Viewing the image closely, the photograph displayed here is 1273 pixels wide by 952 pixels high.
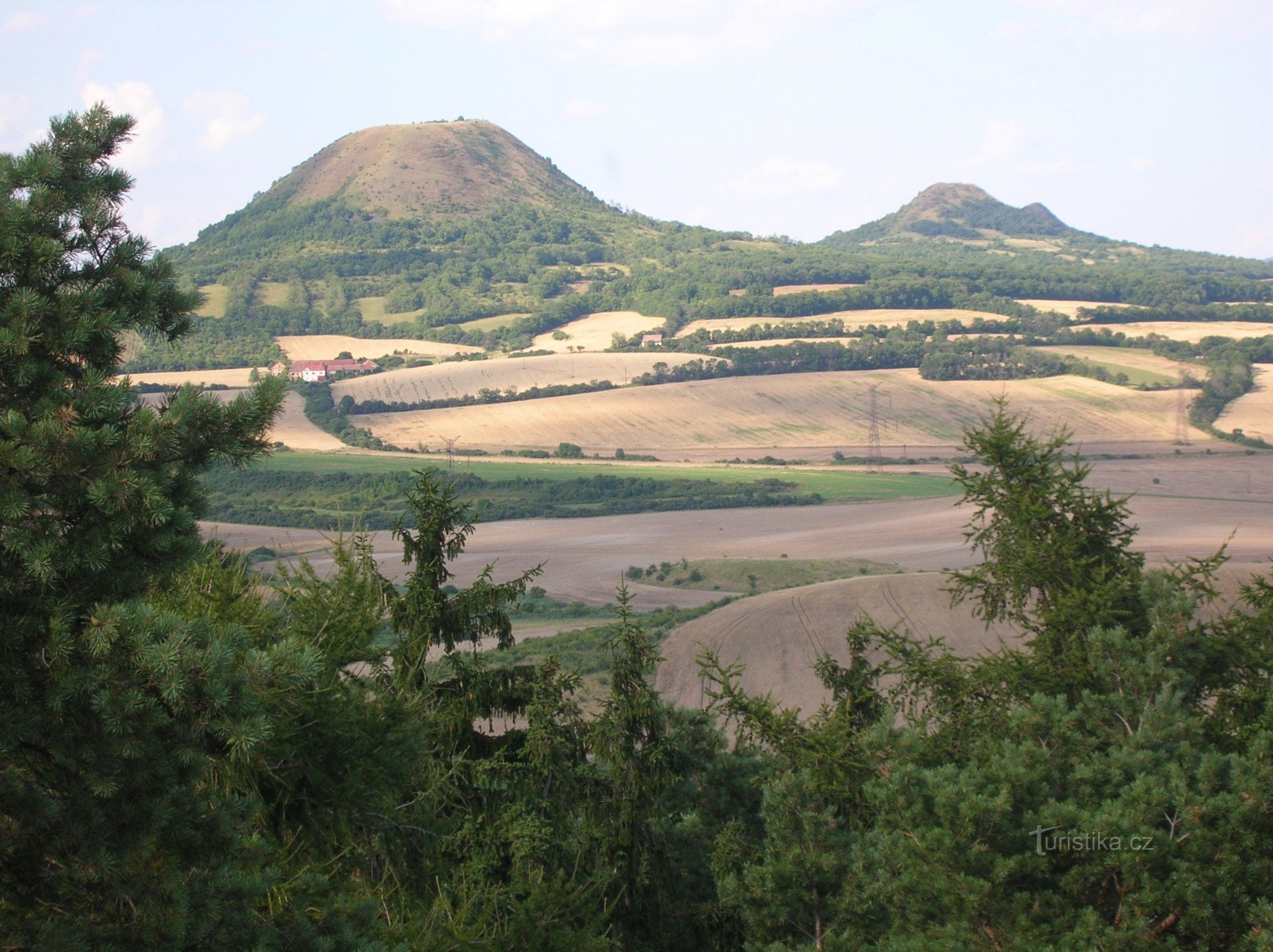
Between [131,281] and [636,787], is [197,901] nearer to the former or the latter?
[131,281]

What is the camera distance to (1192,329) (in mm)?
134875

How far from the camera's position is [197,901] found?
6.22m

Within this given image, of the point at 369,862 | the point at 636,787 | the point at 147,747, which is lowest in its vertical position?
the point at 636,787

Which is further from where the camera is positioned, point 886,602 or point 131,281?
point 886,602

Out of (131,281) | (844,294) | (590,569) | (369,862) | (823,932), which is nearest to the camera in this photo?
(131,281)

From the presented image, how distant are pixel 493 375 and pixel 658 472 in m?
38.7

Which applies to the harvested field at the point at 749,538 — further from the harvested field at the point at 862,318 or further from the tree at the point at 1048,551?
the harvested field at the point at 862,318

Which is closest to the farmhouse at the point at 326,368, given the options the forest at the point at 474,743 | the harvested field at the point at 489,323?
the harvested field at the point at 489,323

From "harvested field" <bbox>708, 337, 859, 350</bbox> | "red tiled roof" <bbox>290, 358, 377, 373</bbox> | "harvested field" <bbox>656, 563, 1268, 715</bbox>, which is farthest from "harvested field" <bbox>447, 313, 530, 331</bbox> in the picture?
"harvested field" <bbox>656, 563, 1268, 715</bbox>

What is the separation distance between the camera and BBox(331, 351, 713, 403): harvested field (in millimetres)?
108812

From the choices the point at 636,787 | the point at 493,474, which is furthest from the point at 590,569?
the point at 636,787

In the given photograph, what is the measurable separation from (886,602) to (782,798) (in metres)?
30.2

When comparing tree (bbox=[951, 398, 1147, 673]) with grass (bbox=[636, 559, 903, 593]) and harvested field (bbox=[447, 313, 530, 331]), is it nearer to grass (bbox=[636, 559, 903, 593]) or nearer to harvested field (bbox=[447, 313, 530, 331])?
grass (bbox=[636, 559, 903, 593])

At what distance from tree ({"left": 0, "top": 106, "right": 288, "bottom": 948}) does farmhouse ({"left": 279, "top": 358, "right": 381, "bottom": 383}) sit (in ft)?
364
